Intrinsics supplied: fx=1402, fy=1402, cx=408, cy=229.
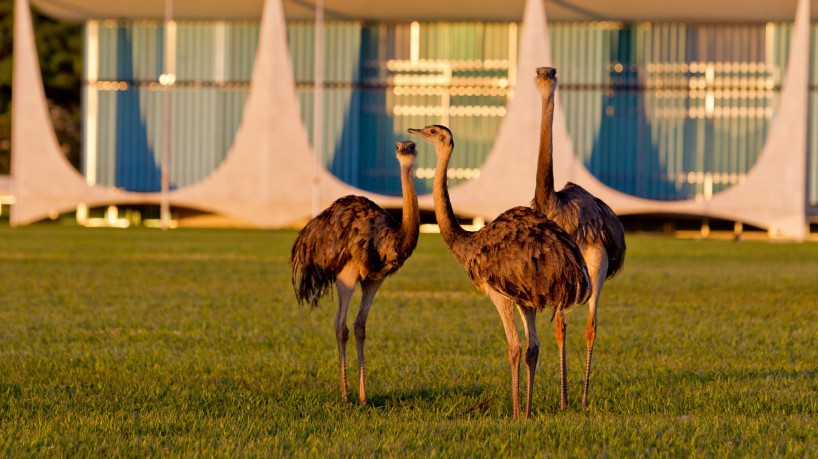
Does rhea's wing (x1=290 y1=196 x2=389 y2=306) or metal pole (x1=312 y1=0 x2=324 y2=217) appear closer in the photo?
rhea's wing (x1=290 y1=196 x2=389 y2=306)

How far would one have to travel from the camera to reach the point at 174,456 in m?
7.41

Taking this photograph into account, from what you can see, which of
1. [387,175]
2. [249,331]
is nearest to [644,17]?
[387,175]

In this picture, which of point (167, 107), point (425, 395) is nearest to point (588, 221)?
point (425, 395)

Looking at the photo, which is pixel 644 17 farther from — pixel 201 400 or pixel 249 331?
pixel 201 400

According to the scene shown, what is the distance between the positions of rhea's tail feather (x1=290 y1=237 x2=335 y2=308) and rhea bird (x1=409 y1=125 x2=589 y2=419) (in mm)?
1323

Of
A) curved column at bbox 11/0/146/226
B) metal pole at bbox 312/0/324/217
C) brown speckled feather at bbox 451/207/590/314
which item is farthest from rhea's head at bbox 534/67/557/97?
curved column at bbox 11/0/146/226

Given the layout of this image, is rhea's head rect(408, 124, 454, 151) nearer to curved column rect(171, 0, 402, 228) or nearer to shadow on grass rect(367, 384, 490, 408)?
shadow on grass rect(367, 384, 490, 408)

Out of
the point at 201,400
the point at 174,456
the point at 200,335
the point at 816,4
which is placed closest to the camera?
the point at 174,456

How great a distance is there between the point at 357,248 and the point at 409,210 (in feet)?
1.71

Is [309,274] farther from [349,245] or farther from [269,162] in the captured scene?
[269,162]

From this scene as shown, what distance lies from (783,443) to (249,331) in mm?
7945

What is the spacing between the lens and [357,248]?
9680 mm

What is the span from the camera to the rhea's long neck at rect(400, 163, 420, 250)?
9.40 metres

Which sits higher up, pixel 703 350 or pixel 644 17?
pixel 644 17
